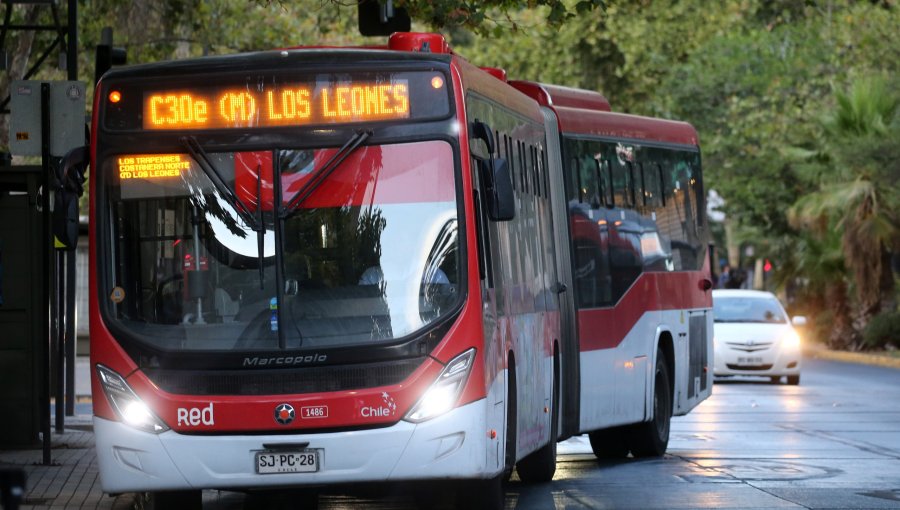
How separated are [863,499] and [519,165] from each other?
3161 mm

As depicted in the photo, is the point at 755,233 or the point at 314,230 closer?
the point at 314,230

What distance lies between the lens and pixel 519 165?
41.9 feet

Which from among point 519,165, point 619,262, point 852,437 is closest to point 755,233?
point 852,437

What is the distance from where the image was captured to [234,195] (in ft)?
34.5

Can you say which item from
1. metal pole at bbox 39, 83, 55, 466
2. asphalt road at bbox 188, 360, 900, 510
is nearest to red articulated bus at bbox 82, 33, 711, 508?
asphalt road at bbox 188, 360, 900, 510

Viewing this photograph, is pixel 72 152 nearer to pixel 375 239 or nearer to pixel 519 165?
pixel 375 239

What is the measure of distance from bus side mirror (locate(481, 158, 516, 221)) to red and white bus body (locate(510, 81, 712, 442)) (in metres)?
3.67

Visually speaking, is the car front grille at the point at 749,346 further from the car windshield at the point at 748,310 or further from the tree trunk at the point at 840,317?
the tree trunk at the point at 840,317

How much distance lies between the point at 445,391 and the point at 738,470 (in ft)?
17.4

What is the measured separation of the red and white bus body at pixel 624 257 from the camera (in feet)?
48.6

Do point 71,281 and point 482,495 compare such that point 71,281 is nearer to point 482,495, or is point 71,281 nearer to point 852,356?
point 482,495

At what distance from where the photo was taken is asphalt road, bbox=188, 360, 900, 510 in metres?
12.7

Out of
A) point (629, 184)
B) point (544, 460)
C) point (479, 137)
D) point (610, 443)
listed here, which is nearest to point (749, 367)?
point (610, 443)

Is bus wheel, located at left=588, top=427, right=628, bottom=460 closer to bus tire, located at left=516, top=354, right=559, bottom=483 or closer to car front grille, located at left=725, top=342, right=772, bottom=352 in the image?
bus tire, located at left=516, top=354, right=559, bottom=483
